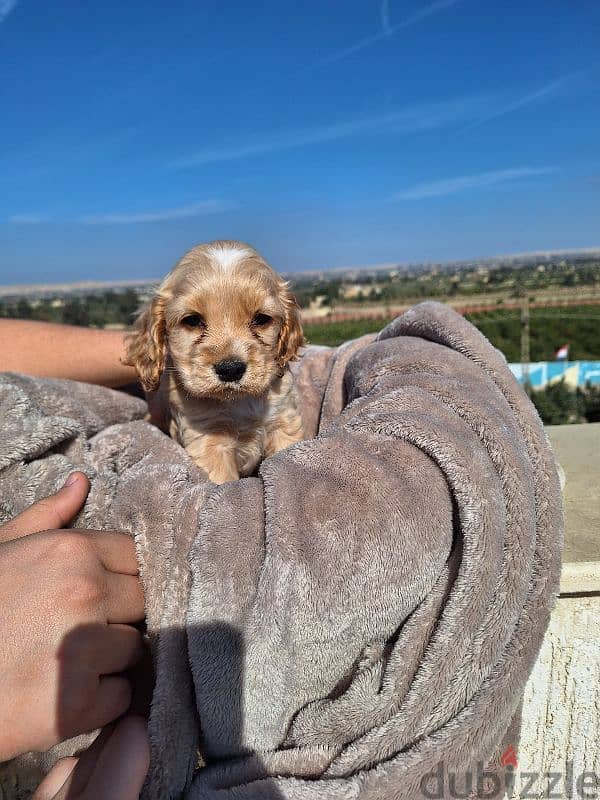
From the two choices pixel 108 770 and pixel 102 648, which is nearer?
pixel 108 770

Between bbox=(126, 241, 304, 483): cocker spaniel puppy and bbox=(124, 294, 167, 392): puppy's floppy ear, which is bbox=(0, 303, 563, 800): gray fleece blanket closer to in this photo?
bbox=(126, 241, 304, 483): cocker spaniel puppy

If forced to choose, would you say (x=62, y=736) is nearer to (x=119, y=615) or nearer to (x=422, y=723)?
(x=119, y=615)

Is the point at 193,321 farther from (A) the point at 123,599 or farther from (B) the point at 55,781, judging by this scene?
(B) the point at 55,781

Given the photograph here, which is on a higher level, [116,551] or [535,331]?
[116,551]

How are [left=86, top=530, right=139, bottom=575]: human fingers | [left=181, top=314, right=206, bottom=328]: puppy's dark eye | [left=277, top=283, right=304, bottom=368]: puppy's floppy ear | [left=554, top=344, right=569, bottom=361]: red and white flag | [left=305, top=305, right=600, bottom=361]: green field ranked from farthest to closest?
1. [left=305, top=305, right=600, bottom=361]: green field
2. [left=554, top=344, right=569, bottom=361]: red and white flag
3. [left=277, top=283, right=304, bottom=368]: puppy's floppy ear
4. [left=181, top=314, right=206, bottom=328]: puppy's dark eye
5. [left=86, top=530, right=139, bottom=575]: human fingers

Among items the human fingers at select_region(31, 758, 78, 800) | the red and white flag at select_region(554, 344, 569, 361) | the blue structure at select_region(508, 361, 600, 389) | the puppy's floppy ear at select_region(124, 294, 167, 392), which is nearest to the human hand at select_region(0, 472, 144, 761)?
the human fingers at select_region(31, 758, 78, 800)

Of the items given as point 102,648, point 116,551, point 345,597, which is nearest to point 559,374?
point 345,597

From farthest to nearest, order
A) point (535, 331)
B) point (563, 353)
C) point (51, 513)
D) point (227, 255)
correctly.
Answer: point (535, 331)
point (563, 353)
point (227, 255)
point (51, 513)
